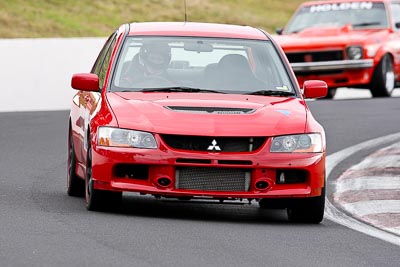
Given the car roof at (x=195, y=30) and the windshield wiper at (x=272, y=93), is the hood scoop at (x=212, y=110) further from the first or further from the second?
the car roof at (x=195, y=30)

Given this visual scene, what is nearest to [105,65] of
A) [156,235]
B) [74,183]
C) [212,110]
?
[74,183]

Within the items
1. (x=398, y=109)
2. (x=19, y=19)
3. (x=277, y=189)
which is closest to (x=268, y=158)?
(x=277, y=189)

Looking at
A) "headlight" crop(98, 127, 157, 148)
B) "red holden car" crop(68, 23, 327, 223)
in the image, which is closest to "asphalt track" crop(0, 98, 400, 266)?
"red holden car" crop(68, 23, 327, 223)

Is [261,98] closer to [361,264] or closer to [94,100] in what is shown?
[94,100]

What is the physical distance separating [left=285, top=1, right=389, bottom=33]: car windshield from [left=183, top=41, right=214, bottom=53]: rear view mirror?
14.3m

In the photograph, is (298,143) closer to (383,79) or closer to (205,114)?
(205,114)

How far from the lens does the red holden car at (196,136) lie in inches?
399

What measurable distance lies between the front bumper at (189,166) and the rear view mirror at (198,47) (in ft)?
4.75

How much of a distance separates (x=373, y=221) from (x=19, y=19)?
27.7 meters

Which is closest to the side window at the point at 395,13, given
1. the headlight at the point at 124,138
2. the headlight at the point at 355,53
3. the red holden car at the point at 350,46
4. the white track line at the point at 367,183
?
the red holden car at the point at 350,46

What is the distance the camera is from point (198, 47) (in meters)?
11.4

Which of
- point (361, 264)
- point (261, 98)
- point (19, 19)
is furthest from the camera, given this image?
point (19, 19)

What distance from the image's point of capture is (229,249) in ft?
28.8

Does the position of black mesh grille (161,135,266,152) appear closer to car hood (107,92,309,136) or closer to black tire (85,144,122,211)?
car hood (107,92,309,136)
